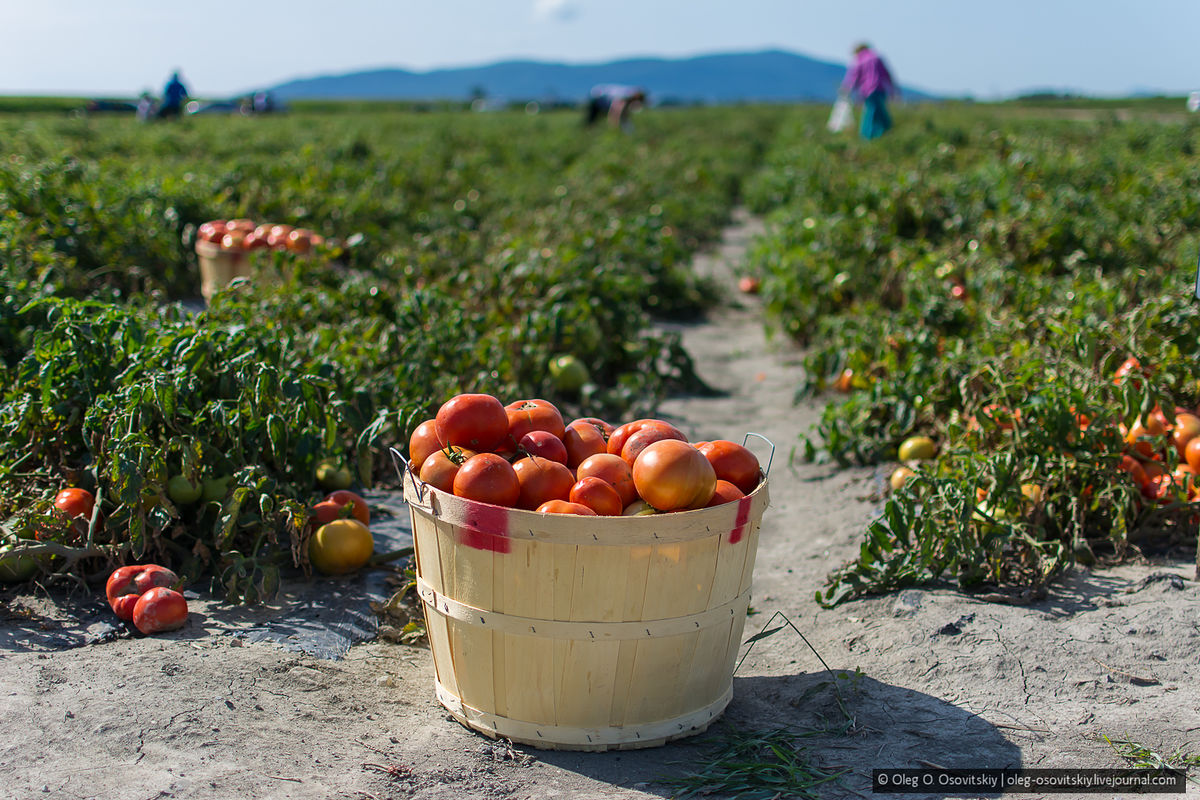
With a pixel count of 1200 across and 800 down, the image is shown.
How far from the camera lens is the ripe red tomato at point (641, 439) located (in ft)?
9.01

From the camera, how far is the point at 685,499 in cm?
249

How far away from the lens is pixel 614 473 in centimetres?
262

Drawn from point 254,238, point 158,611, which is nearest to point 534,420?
point 158,611

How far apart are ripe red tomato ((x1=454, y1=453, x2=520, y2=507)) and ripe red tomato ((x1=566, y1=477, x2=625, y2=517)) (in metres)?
0.16

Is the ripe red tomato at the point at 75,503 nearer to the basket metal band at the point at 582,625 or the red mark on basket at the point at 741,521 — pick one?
the basket metal band at the point at 582,625

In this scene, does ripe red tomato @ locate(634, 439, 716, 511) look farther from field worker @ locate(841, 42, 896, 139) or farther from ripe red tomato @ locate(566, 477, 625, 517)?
field worker @ locate(841, 42, 896, 139)

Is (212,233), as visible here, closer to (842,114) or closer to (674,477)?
(674,477)

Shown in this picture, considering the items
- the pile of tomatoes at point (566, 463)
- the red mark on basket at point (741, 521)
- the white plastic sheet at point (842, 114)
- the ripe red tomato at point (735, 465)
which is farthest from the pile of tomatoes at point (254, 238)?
the white plastic sheet at point (842, 114)

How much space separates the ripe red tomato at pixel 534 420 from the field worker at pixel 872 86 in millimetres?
14255

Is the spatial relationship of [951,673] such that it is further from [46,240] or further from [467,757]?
[46,240]

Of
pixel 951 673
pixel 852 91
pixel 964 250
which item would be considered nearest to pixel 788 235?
→ pixel 964 250

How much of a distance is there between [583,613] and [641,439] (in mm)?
552

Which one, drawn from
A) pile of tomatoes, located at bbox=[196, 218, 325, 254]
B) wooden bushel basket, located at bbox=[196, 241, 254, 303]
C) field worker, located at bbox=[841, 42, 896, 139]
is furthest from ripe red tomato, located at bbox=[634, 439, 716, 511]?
field worker, located at bbox=[841, 42, 896, 139]

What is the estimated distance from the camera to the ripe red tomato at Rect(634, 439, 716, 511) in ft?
8.12
